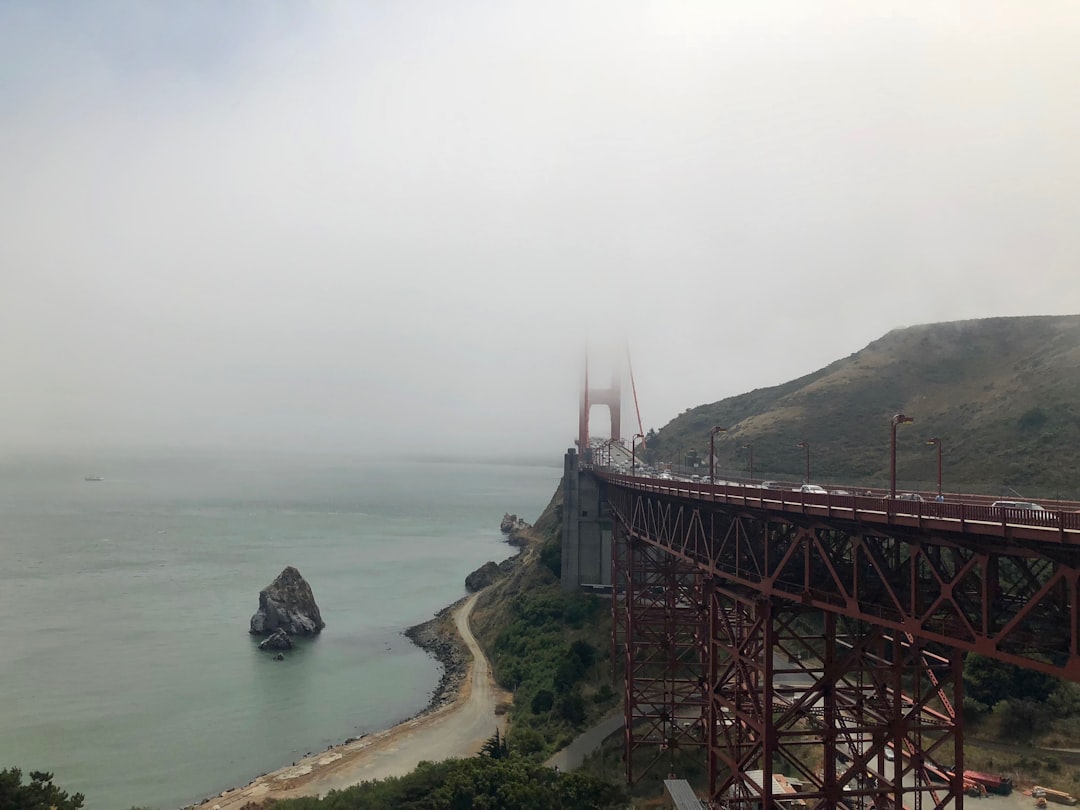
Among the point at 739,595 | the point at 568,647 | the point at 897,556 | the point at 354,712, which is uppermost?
the point at 897,556

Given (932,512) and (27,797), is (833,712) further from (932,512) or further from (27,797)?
(27,797)

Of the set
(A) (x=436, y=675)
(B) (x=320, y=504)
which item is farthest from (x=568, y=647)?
(B) (x=320, y=504)

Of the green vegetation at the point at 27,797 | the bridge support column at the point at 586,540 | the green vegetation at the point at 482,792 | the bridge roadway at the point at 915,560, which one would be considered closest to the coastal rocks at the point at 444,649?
the bridge support column at the point at 586,540

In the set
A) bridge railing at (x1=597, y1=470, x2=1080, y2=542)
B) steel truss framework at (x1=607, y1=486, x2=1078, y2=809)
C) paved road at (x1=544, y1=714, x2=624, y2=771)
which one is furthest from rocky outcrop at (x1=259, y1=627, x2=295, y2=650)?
bridge railing at (x1=597, y1=470, x2=1080, y2=542)

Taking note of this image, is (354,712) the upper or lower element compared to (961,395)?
lower

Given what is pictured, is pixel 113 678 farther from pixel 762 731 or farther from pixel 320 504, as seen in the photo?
pixel 320 504

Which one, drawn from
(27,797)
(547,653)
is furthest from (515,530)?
(27,797)

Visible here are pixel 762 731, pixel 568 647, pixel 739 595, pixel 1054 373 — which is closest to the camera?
pixel 762 731
